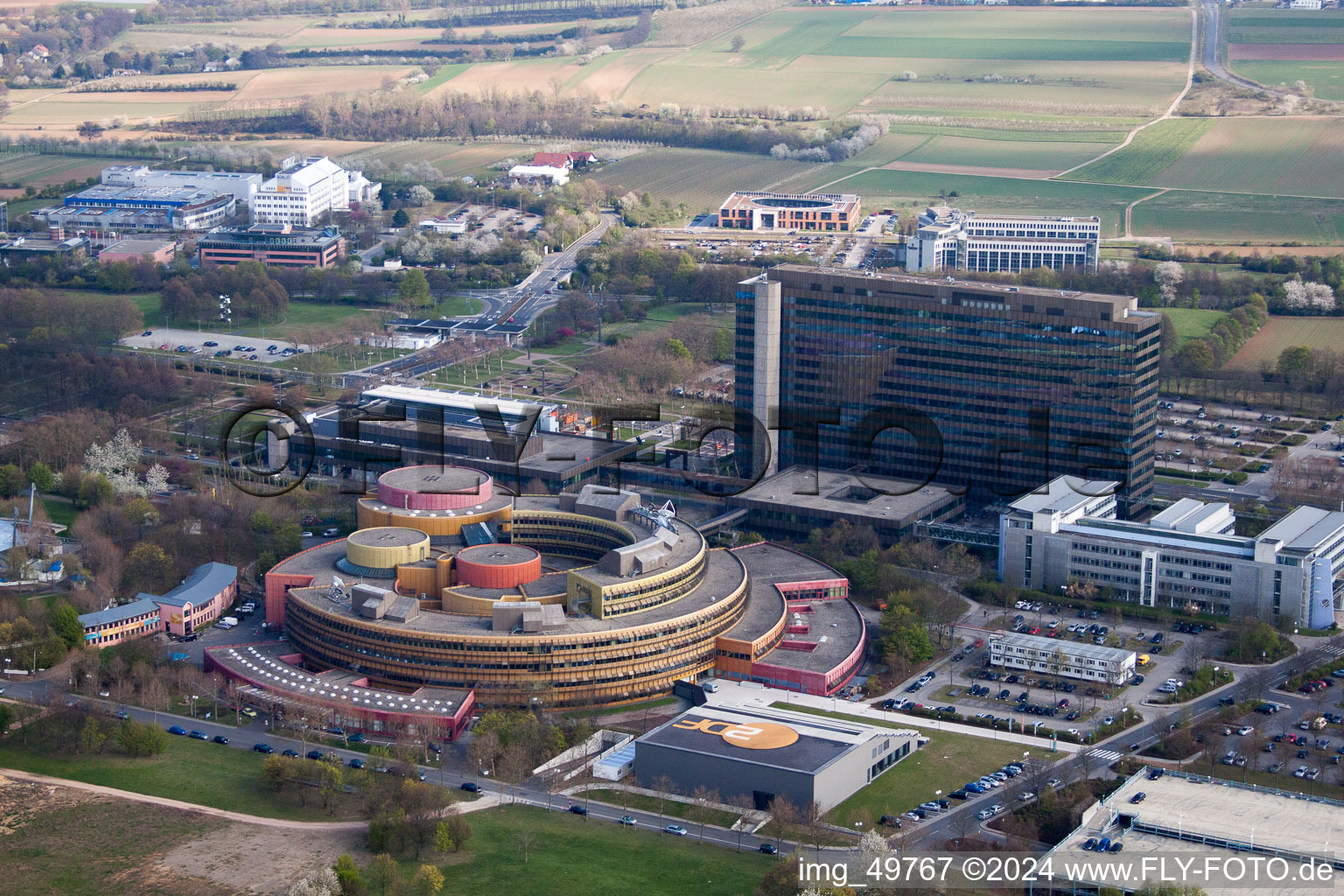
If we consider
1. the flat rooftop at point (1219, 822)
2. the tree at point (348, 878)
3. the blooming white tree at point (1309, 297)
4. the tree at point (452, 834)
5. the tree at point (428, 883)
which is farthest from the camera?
the blooming white tree at point (1309, 297)

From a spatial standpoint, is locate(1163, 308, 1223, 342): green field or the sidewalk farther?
locate(1163, 308, 1223, 342): green field

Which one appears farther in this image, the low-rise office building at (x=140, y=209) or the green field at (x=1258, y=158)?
the green field at (x=1258, y=158)

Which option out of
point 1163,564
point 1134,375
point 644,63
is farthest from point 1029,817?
point 644,63

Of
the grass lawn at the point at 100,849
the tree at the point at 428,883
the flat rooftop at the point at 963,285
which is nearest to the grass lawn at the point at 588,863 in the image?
the tree at the point at 428,883

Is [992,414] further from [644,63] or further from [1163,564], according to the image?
[644,63]

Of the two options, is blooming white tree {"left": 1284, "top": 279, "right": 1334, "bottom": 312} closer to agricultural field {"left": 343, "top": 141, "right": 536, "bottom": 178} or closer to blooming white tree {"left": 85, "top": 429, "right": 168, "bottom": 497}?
blooming white tree {"left": 85, "top": 429, "right": 168, "bottom": 497}

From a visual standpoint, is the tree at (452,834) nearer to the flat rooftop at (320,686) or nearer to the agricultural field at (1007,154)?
the flat rooftop at (320,686)

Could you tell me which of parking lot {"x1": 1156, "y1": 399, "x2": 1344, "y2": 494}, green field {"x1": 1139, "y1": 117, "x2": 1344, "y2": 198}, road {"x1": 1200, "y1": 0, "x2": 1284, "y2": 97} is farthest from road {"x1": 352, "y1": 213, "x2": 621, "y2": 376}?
road {"x1": 1200, "y1": 0, "x2": 1284, "y2": 97}
